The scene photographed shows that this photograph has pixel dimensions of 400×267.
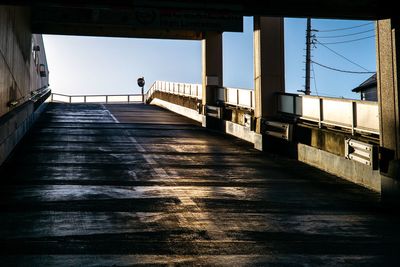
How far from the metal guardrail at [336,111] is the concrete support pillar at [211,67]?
8.00 metres

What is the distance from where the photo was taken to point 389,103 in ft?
30.0

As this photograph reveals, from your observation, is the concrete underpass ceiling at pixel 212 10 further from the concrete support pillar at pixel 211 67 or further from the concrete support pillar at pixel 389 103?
the concrete support pillar at pixel 211 67

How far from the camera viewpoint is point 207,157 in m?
13.5

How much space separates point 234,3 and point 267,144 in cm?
765

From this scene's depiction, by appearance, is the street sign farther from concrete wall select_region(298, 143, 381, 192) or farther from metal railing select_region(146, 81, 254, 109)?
concrete wall select_region(298, 143, 381, 192)

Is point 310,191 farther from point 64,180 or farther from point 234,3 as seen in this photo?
point 64,180

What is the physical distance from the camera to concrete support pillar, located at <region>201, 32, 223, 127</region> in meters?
22.8

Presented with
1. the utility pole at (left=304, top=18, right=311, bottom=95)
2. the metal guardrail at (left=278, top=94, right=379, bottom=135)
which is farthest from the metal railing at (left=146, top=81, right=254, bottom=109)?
the utility pole at (left=304, top=18, right=311, bottom=95)

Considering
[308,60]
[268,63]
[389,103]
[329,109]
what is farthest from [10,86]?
[308,60]

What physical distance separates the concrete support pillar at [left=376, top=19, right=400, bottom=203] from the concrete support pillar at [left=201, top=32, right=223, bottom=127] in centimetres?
1375

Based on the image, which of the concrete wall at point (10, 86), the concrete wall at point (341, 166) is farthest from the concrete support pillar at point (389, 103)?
the concrete wall at point (10, 86)

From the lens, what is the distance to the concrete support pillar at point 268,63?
15.5 m

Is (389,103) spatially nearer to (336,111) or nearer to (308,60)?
(336,111)

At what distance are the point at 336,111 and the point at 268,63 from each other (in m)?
4.47
